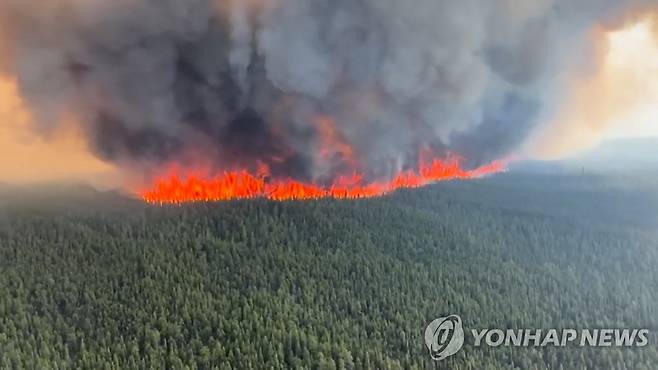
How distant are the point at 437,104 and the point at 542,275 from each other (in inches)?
83.6

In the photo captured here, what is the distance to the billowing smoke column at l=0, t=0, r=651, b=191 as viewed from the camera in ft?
22.5

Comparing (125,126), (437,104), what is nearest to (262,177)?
(125,126)

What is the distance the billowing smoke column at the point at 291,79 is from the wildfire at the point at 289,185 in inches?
4.9

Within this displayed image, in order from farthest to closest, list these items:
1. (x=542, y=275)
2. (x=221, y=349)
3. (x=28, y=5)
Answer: (x=542, y=275) < (x=28, y=5) < (x=221, y=349)

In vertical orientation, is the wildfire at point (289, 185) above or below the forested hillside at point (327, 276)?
above

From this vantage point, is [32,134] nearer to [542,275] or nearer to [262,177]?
[262,177]

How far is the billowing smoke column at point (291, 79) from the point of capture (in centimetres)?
684

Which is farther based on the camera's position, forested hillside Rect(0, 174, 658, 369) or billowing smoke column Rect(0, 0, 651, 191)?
billowing smoke column Rect(0, 0, 651, 191)

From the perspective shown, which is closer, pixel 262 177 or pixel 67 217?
pixel 67 217

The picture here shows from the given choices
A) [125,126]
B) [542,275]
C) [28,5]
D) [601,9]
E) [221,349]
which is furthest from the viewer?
[601,9]

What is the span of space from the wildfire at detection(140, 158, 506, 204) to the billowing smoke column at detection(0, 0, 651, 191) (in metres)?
0.12

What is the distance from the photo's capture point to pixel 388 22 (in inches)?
285

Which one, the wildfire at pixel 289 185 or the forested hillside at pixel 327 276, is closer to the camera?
the forested hillside at pixel 327 276

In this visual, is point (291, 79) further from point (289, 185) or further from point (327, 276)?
point (327, 276)
